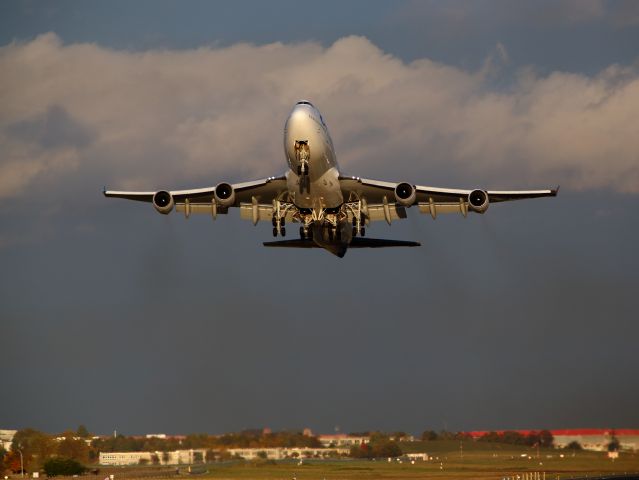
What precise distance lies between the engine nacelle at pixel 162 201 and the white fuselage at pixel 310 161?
208 inches

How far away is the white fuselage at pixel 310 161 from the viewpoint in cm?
4203

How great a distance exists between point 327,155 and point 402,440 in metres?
25.3

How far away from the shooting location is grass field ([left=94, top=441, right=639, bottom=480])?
53.7 m

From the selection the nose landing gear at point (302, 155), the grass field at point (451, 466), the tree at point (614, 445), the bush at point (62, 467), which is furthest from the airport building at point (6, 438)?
the tree at point (614, 445)

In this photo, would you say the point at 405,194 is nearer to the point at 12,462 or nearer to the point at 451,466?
the point at 451,466

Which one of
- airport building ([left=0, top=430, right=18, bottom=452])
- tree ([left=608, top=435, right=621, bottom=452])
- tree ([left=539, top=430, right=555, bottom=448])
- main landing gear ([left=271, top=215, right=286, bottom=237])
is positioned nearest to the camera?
main landing gear ([left=271, top=215, right=286, bottom=237])

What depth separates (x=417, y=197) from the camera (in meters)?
48.3

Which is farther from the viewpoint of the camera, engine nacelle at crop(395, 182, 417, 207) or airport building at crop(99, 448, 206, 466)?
airport building at crop(99, 448, 206, 466)

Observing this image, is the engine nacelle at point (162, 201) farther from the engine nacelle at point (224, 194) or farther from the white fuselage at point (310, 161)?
the white fuselage at point (310, 161)

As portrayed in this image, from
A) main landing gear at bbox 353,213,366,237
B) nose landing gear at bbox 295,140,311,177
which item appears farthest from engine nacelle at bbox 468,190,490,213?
nose landing gear at bbox 295,140,311,177

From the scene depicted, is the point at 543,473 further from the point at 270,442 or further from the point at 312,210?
the point at 312,210

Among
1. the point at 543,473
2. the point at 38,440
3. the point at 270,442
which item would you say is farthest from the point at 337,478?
the point at 38,440

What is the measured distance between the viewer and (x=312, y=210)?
46.5 m

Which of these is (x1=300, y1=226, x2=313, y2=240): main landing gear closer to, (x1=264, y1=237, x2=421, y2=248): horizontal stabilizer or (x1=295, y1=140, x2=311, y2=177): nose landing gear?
(x1=264, y1=237, x2=421, y2=248): horizontal stabilizer
